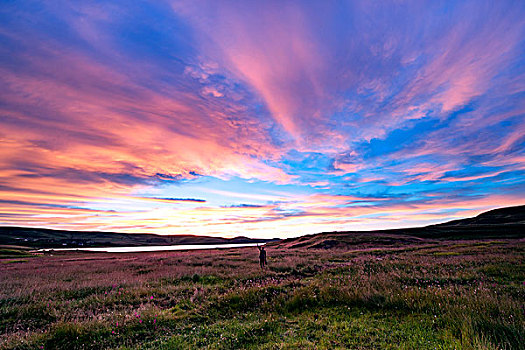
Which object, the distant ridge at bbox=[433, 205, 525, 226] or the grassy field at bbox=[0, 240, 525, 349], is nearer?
the grassy field at bbox=[0, 240, 525, 349]

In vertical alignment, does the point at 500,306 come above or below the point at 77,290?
above

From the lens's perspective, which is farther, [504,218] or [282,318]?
[504,218]

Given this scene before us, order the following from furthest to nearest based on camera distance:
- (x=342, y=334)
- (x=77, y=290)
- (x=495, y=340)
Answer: (x=77, y=290)
(x=342, y=334)
(x=495, y=340)

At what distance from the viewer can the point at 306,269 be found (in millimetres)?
17906

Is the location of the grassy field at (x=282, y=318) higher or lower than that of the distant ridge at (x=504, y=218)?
lower

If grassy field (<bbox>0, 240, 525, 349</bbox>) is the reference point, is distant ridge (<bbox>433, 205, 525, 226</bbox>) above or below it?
above

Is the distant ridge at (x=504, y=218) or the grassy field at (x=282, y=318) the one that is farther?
the distant ridge at (x=504, y=218)

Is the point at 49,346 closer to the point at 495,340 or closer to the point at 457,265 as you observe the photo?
the point at 495,340

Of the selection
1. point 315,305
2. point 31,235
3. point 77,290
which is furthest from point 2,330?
point 31,235

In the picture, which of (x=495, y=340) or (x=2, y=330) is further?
(x=2, y=330)

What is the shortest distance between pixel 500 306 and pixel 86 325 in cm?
1281

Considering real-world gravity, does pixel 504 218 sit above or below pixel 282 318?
above

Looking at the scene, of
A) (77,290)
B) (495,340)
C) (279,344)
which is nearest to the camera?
(495,340)

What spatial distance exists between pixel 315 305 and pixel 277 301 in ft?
5.02
